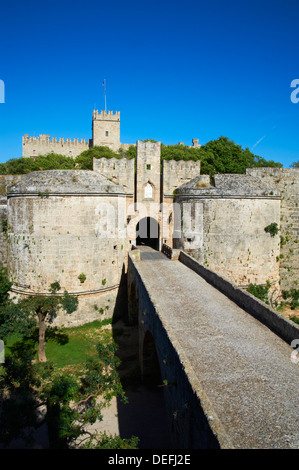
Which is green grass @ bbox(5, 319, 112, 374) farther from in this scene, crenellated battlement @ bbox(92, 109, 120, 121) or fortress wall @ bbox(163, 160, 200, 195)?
crenellated battlement @ bbox(92, 109, 120, 121)

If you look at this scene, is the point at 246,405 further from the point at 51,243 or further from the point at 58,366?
the point at 51,243

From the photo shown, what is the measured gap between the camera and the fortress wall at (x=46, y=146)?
189ft

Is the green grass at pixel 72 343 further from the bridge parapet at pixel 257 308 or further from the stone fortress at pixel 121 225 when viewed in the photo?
the bridge parapet at pixel 257 308

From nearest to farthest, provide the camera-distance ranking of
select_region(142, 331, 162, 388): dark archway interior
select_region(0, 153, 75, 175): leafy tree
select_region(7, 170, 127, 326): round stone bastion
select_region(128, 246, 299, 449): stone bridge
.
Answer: select_region(128, 246, 299, 449): stone bridge, select_region(142, 331, 162, 388): dark archway interior, select_region(7, 170, 127, 326): round stone bastion, select_region(0, 153, 75, 175): leafy tree

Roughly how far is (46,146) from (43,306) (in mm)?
45465

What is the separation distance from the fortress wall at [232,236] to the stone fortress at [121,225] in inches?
2.8

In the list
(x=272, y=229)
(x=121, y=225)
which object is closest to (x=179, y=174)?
(x=121, y=225)

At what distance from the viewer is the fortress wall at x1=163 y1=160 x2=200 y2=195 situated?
2509cm

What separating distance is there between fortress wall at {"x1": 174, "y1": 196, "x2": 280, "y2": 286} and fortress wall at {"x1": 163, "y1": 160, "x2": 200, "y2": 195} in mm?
2933

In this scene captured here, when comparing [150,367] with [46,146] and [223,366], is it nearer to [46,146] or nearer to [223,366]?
[223,366]

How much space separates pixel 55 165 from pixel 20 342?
90.3ft

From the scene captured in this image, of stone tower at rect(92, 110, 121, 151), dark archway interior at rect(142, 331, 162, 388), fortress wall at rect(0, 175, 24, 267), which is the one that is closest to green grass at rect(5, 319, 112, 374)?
dark archway interior at rect(142, 331, 162, 388)

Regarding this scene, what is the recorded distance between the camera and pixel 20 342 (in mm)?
20484

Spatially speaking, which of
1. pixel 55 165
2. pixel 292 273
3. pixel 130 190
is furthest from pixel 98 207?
pixel 55 165
